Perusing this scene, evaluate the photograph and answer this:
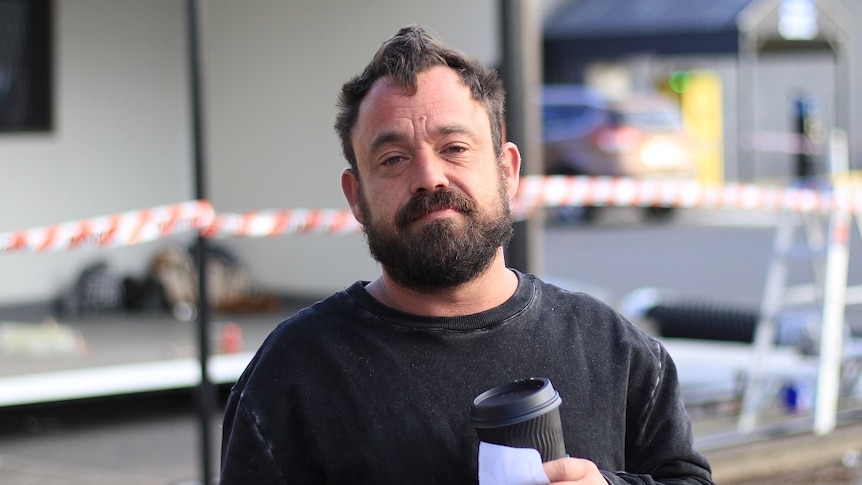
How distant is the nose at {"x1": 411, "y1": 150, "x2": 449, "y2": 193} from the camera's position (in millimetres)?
2023

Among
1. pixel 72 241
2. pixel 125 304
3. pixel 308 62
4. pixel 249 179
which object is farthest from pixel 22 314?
A: pixel 72 241

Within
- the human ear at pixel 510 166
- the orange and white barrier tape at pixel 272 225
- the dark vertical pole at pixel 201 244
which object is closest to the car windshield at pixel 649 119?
the orange and white barrier tape at pixel 272 225

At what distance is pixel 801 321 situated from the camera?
7.80 metres

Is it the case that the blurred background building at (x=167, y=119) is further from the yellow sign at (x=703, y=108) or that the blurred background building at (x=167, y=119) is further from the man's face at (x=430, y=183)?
the yellow sign at (x=703, y=108)

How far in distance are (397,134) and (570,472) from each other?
57 centimetres

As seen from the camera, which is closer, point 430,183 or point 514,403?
point 514,403

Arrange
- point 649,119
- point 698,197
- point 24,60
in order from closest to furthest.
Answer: point 698,197
point 24,60
point 649,119

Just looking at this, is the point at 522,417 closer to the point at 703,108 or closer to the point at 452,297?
the point at 452,297

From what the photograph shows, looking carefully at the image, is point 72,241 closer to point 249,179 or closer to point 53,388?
point 53,388

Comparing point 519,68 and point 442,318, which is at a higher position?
point 519,68

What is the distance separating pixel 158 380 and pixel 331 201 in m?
2.79

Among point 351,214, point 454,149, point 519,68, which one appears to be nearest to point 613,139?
point 519,68

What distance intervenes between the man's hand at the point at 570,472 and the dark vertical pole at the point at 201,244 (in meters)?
3.63

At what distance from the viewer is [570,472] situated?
6.14 ft
